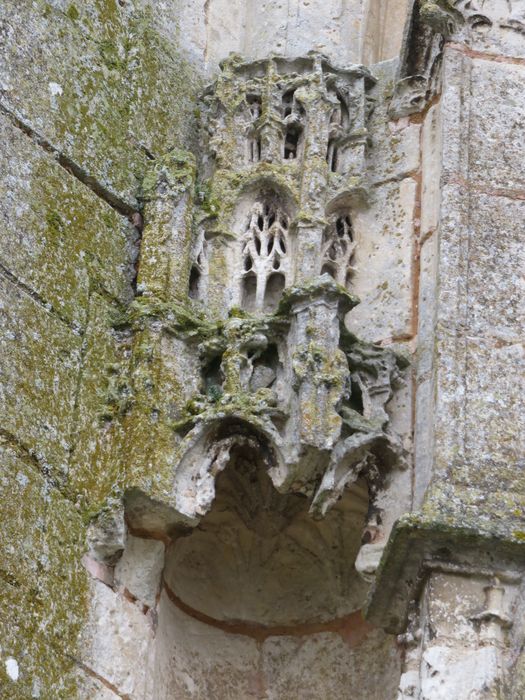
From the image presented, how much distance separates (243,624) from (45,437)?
1.32 m

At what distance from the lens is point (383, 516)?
22.9 feet

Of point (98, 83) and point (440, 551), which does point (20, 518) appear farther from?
point (98, 83)

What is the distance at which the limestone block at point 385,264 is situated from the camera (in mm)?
7512

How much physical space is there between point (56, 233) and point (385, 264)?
1388mm

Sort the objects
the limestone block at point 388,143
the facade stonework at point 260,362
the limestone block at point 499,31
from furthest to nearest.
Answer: the limestone block at point 388,143, the limestone block at point 499,31, the facade stonework at point 260,362

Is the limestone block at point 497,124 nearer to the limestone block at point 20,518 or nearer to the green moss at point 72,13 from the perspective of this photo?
the green moss at point 72,13

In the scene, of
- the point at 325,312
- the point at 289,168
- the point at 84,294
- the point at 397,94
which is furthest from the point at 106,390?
the point at 397,94

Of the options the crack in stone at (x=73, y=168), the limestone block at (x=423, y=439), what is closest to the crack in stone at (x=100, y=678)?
the limestone block at (x=423, y=439)

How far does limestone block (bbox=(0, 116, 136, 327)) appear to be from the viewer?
6.88 meters

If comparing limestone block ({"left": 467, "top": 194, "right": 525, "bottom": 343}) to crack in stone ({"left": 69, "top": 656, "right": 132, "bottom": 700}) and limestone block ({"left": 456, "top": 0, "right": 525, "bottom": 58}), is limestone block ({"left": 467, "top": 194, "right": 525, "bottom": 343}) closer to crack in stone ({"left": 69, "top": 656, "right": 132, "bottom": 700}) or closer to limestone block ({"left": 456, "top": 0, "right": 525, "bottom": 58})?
limestone block ({"left": 456, "top": 0, "right": 525, "bottom": 58})

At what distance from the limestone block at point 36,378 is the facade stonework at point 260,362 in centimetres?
1

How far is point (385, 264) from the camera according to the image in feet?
25.2

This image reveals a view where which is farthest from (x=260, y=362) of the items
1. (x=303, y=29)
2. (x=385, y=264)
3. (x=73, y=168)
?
(x=303, y=29)

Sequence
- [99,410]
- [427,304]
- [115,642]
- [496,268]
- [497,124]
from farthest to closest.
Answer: [497,124]
[427,304]
[496,268]
[99,410]
[115,642]
